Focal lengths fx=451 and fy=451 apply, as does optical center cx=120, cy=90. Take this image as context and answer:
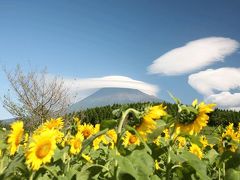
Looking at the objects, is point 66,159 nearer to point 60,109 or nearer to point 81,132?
point 81,132

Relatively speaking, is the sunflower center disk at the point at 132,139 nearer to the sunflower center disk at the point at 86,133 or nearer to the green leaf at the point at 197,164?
the sunflower center disk at the point at 86,133

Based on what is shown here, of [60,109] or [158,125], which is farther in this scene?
[60,109]

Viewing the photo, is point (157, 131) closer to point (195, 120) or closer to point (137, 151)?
point (137, 151)

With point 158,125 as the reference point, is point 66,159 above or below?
below

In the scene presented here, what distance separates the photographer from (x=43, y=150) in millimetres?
2945

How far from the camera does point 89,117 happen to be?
38219 mm

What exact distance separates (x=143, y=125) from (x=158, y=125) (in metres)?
0.20

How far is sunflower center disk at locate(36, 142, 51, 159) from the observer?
2898mm

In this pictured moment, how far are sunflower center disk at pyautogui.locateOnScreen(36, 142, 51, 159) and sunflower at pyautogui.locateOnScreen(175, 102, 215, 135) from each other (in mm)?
958

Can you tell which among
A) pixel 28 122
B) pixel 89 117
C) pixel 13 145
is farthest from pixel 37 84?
pixel 13 145

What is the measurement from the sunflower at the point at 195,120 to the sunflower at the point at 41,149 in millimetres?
943

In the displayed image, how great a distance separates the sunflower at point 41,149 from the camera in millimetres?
2871

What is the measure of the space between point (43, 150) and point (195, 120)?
1143mm

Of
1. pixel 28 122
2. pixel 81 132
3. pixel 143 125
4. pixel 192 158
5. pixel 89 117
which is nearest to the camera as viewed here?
pixel 192 158
